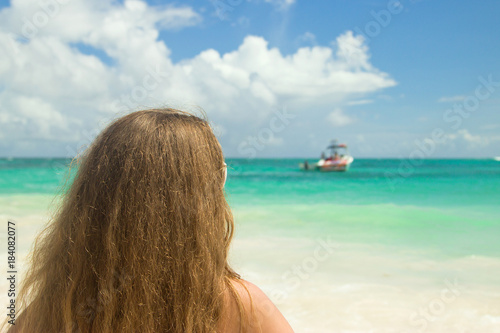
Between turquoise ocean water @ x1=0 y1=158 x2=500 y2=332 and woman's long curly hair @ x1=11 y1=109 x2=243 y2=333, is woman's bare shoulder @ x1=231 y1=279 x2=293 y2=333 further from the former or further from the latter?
turquoise ocean water @ x1=0 y1=158 x2=500 y2=332

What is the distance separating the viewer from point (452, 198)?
15.5 metres

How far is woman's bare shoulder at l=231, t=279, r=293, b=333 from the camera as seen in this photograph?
3.72ft

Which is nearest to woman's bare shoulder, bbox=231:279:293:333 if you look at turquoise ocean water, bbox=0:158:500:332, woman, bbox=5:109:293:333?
woman, bbox=5:109:293:333

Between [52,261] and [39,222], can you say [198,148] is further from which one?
[39,222]

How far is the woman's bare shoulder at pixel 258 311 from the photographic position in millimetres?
1134

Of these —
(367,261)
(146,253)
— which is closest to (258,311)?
(146,253)

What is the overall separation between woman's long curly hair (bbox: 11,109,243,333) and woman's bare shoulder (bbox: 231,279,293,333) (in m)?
0.03

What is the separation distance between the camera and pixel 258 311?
114 centimetres

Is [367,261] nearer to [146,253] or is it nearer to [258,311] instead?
[258,311]

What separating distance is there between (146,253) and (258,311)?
1.30 ft

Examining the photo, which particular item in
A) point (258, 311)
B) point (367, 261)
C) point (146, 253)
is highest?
point (146, 253)

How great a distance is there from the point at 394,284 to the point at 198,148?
4.65 m

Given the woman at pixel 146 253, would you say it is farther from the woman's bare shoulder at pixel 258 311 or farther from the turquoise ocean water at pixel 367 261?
the turquoise ocean water at pixel 367 261

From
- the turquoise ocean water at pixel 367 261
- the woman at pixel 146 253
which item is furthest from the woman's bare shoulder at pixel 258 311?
the turquoise ocean water at pixel 367 261
